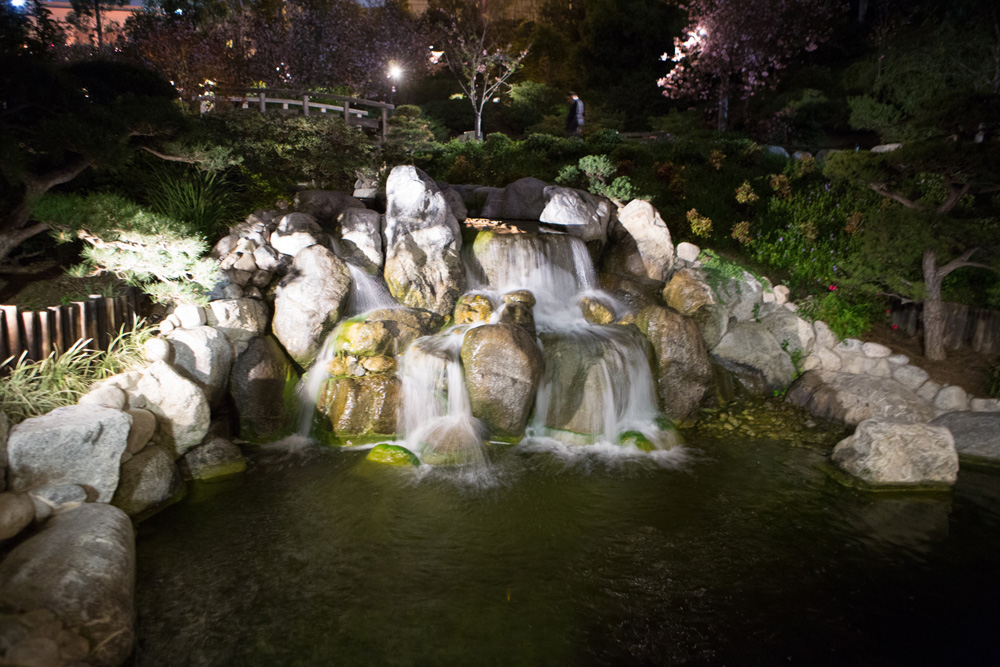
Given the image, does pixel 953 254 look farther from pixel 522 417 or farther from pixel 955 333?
pixel 522 417

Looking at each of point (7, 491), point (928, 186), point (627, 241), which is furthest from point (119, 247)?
point (928, 186)

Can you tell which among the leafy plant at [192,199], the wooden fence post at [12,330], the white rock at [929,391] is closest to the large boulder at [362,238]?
the leafy plant at [192,199]

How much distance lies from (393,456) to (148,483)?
264 centimetres

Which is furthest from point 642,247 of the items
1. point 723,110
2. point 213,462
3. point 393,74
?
point 393,74

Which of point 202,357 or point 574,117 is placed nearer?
point 202,357

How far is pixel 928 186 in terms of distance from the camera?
9867mm

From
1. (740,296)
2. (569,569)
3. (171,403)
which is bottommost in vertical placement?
(569,569)

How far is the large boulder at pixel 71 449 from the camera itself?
5.51 meters

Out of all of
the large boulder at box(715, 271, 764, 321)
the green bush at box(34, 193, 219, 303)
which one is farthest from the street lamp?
the green bush at box(34, 193, 219, 303)

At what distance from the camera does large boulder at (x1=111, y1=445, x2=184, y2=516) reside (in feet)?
20.1

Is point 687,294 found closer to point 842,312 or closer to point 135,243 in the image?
point 842,312

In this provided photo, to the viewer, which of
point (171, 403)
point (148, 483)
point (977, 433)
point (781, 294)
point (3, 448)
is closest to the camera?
point (3, 448)

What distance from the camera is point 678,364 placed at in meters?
9.13

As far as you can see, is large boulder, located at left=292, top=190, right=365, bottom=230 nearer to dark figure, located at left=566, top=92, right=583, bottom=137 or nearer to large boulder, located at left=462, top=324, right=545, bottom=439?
large boulder, located at left=462, top=324, right=545, bottom=439
